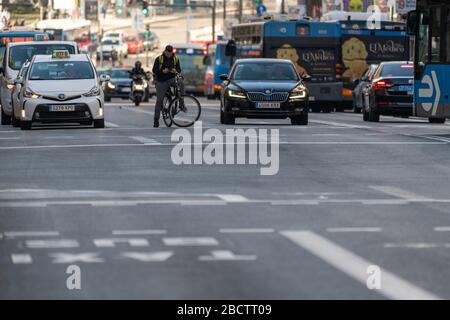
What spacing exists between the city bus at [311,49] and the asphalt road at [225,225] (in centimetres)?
2945

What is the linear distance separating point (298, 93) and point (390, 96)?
19.0 feet

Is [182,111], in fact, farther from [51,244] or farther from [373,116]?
[51,244]

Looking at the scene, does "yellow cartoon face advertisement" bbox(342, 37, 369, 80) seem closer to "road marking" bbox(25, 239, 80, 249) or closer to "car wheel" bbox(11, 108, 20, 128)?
"car wheel" bbox(11, 108, 20, 128)

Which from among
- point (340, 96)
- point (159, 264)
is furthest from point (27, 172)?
point (340, 96)

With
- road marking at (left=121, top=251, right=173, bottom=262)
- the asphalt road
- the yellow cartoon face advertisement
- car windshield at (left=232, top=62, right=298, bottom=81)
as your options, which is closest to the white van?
car windshield at (left=232, top=62, right=298, bottom=81)

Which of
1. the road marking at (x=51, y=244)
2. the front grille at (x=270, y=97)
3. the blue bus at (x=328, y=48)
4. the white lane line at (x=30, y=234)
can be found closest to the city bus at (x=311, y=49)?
the blue bus at (x=328, y=48)

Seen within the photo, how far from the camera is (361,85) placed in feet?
155

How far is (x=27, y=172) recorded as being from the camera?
2012 cm

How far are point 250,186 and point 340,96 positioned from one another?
37.3 metres

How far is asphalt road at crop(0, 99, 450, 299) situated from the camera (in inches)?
396

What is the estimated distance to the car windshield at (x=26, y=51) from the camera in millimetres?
42281

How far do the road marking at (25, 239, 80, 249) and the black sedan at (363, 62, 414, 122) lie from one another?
2834 centimetres

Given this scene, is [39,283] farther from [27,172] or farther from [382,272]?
[27,172]

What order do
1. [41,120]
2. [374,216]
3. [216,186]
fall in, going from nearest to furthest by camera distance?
[374,216]
[216,186]
[41,120]
